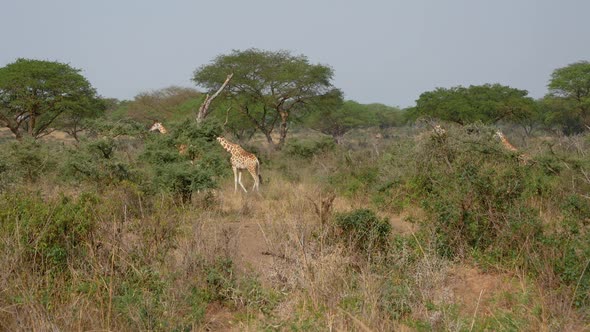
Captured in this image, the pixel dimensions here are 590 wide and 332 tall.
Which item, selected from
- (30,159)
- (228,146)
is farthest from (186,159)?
(228,146)

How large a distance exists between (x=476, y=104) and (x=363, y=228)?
1643 centimetres

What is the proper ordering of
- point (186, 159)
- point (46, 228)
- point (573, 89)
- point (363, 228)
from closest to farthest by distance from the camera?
point (46, 228) < point (363, 228) < point (186, 159) < point (573, 89)

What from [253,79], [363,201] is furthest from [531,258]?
[253,79]

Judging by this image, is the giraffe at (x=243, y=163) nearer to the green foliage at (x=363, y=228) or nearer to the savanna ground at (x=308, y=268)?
the savanna ground at (x=308, y=268)

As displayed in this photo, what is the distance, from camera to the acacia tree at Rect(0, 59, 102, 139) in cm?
1875

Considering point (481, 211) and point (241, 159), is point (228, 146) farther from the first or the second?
point (481, 211)

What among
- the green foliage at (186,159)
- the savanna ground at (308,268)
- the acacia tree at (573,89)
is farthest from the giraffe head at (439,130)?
the acacia tree at (573,89)

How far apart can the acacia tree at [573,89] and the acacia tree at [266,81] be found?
32.4 ft

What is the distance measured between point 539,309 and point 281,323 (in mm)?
1758

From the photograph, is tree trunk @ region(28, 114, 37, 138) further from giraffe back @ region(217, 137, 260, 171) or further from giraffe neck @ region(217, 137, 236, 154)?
giraffe back @ region(217, 137, 260, 171)

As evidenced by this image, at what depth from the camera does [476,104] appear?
20.7 metres

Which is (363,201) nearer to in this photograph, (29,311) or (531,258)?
(531,258)

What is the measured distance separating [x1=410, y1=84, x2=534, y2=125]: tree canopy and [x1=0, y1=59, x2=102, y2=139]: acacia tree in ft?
38.9

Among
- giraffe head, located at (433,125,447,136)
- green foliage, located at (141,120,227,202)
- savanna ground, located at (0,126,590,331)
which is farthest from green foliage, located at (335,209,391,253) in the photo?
green foliage, located at (141,120,227,202)
